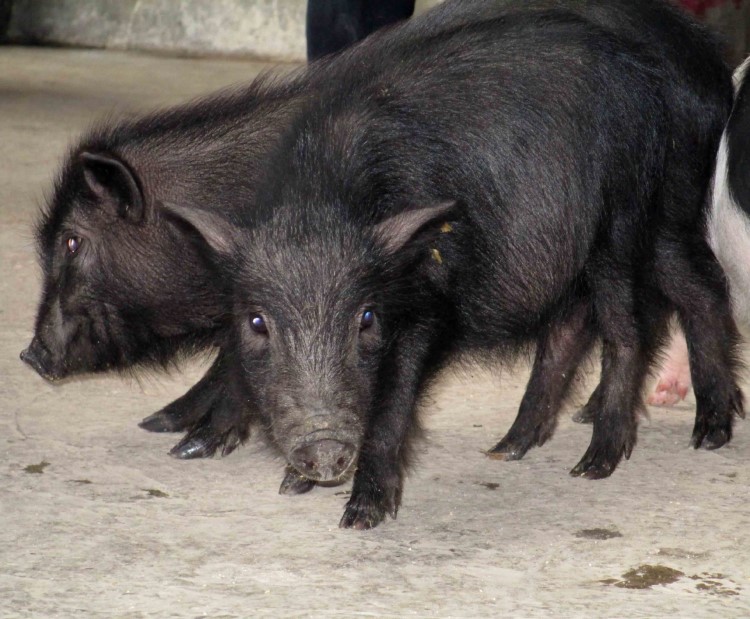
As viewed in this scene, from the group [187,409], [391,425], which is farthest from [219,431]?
[391,425]

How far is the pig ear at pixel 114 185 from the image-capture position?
3.75 metres

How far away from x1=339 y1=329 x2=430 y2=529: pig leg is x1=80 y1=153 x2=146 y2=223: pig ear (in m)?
0.92

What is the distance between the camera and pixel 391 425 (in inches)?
141

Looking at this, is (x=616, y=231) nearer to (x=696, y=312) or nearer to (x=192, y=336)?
(x=696, y=312)

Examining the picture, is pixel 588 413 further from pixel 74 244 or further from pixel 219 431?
pixel 74 244

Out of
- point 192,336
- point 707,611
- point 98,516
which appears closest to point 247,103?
point 192,336

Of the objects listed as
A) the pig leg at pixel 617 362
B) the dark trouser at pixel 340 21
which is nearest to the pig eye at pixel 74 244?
the pig leg at pixel 617 362

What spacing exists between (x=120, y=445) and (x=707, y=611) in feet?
6.14

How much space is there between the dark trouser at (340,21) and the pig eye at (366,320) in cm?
216

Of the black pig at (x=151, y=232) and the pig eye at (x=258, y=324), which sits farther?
the black pig at (x=151, y=232)

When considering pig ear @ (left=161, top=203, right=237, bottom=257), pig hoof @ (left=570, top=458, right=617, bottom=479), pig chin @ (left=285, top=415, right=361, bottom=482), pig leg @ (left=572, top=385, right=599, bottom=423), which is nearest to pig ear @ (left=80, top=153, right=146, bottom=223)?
pig ear @ (left=161, top=203, right=237, bottom=257)

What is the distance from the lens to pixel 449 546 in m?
3.30

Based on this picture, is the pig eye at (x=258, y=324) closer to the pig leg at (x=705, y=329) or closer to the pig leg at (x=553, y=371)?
the pig leg at (x=553, y=371)

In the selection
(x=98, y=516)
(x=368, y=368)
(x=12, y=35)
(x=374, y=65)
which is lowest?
(x=12, y=35)
